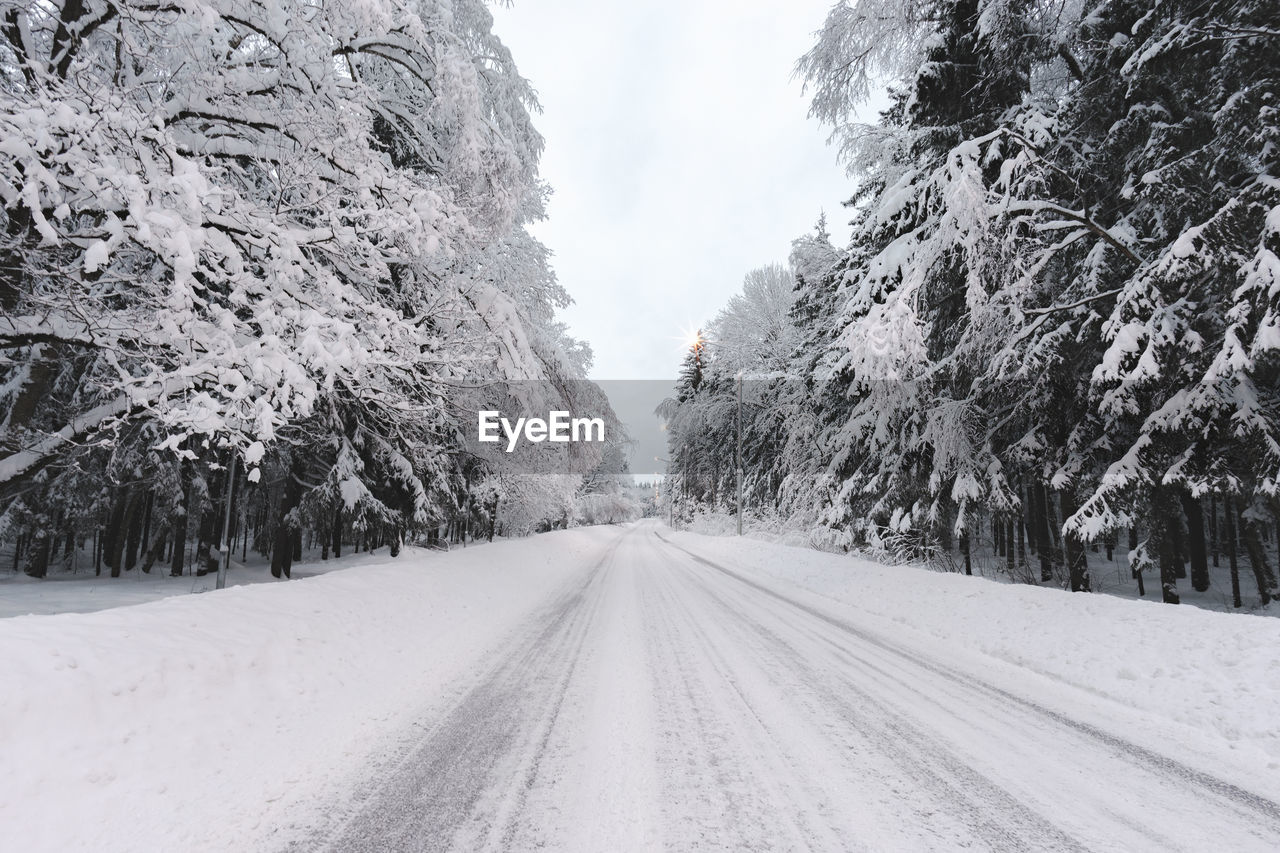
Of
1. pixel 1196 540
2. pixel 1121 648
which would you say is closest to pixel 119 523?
pixel 1121 648

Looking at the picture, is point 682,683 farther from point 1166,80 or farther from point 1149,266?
point 1166,80

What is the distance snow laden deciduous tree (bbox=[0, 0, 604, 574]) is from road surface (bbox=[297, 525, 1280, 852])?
2.63 metres

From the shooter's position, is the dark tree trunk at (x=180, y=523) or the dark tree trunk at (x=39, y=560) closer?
the dark tree trunk at (x=180, y=523)

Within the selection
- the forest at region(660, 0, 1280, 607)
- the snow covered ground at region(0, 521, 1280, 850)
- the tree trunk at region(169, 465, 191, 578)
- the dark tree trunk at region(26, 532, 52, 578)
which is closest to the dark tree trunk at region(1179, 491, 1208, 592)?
the forest at region(660, 0, 1280, 607)

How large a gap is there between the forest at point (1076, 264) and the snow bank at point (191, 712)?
26.1ft

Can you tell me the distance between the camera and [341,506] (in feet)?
38.5

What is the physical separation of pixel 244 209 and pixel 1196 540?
838 inches

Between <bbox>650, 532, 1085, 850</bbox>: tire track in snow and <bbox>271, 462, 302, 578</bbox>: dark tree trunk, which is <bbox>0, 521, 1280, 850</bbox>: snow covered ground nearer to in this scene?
<bbox>650, 532, 1085, 850</bbox>: tire track in snow

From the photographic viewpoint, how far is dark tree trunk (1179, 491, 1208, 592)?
13336 mm

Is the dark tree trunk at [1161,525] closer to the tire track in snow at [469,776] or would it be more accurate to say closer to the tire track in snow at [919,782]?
the tire track in snow at [919,782]

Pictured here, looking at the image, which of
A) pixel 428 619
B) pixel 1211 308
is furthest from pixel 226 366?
pixel 1211 308

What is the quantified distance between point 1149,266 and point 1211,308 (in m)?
1.33

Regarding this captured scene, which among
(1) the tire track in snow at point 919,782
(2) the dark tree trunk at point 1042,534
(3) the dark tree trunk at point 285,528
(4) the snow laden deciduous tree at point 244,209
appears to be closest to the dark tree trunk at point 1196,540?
(2) the dark tree trunk at point 1042,534

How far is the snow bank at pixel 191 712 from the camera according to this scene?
254 centimetres
